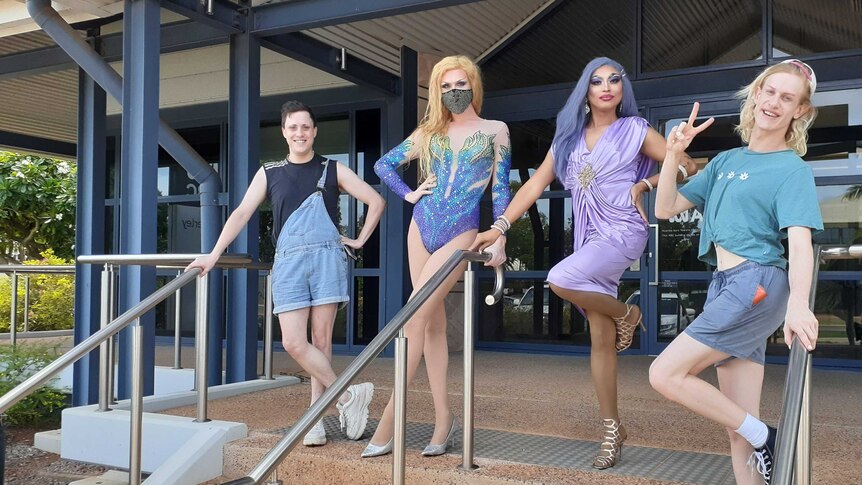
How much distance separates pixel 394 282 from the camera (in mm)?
7609

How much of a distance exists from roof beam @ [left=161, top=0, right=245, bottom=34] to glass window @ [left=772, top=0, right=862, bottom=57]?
426 cm

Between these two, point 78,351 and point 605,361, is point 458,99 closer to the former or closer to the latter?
point 605,361

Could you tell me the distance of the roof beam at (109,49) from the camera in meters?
6.27

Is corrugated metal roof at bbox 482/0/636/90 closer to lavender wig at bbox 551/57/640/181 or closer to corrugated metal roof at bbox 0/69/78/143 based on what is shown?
lavender wig at bbox 551/57/640/181

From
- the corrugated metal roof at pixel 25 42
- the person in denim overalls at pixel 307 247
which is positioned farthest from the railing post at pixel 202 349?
the corrugated metal roof at pixel 25 42

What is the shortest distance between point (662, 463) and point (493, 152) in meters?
1.44

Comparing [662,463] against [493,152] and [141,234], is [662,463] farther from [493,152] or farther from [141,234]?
[141,234]

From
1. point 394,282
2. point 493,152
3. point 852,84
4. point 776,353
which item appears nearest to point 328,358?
point 493,152

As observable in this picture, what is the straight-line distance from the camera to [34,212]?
60.5ft

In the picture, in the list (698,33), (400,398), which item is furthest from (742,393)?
(698,33)

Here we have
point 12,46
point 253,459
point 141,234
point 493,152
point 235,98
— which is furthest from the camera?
point 12,46

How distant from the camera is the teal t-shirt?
2305mm

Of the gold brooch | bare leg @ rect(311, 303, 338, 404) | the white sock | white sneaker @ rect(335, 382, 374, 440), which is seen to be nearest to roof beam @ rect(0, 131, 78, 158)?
bare leg @ rect(311, 303, 338, 404)

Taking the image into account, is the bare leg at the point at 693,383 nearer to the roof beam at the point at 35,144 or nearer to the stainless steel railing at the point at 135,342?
the stainless steel railing at the point at 135,342
